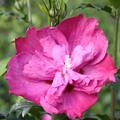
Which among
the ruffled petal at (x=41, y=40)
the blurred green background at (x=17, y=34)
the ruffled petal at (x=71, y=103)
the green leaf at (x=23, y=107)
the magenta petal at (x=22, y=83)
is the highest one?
the ruffled petal at (x=41, y=40)

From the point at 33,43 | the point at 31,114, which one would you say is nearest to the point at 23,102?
the point at 31,114

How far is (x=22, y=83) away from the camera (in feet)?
3.57

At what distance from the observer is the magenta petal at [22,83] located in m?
1.07

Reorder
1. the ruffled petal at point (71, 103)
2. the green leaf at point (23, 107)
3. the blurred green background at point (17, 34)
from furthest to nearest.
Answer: the blurred green background at point (17, 34) → the green leaf at point (23, 107) → the ruffled petal at point (71, 103)

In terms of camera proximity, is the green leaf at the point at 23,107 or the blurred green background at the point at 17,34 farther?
the blurred green background at the point at 17,34

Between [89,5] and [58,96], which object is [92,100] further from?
[89,5]

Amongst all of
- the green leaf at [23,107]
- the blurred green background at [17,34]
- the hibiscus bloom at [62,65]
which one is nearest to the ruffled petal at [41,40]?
the hibiscus bloom at [62,65]

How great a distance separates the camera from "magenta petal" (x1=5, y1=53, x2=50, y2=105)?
3.51 ft

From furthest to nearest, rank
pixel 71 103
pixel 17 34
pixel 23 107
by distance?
pixel 17 34
pixel 23 107
pixel 71 103

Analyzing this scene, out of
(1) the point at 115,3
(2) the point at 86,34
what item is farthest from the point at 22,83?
(1) the point at 115,3

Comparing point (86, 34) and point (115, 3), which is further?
point (115, 3)

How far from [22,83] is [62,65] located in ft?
0.27

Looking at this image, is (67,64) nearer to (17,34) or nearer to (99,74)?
(99,74)

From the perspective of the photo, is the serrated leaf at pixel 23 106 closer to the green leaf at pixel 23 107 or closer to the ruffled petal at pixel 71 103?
the green leaf at pixel 23 107
